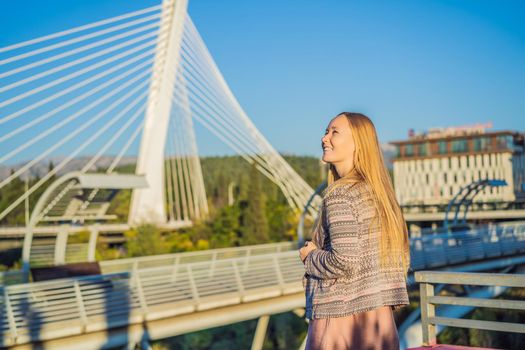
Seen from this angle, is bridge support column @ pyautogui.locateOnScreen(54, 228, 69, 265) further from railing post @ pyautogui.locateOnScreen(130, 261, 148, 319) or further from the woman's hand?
the woman's hand

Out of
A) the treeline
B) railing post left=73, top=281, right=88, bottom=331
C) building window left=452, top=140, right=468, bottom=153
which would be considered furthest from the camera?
building window left=452, top=140, right=468, bottom=153

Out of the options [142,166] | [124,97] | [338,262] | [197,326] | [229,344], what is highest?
[124,97]

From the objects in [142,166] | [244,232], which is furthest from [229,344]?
[244,232]

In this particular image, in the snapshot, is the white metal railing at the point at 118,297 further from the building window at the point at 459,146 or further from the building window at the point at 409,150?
Answer: the building window at the point at 409,150

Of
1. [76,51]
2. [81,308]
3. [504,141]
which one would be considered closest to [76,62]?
[76,51]

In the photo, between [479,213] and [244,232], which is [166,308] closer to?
[244,232]

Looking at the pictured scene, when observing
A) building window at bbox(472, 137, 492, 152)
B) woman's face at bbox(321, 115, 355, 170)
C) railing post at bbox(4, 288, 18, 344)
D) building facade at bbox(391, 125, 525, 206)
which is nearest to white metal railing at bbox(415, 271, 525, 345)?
woman's face at bbox(321, 115, 355, 170)

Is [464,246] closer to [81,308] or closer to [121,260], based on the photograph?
[121,260]

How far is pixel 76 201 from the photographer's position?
13109mm

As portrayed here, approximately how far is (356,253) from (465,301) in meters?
2.23

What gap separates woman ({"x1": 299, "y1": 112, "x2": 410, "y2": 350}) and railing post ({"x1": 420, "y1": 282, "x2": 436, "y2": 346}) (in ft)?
6.50

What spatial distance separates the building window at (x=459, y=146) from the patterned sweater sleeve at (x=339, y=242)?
80624mm

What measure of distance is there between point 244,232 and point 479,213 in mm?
24548

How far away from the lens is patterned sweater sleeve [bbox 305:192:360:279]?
8.28 ft
